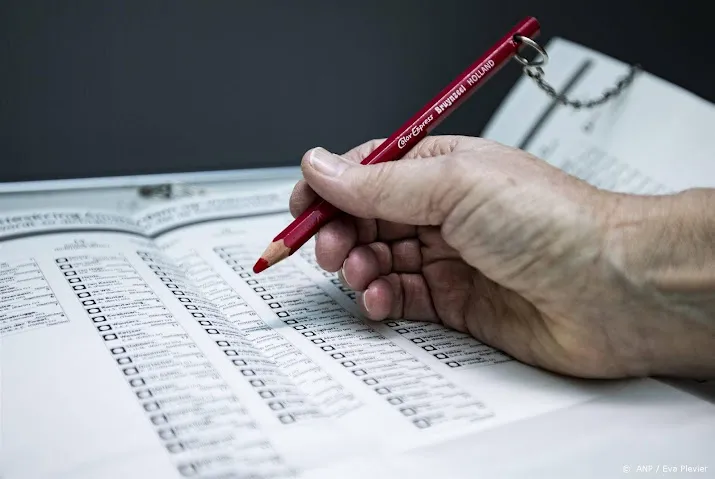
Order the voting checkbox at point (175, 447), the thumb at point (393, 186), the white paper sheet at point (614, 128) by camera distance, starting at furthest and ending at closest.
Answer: the white paper sheet at point (614, 128) → the thumb at point (393, 186) → the voting checkbox at point (175, 447)

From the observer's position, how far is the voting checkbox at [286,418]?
39cm

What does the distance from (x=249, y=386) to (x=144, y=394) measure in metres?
0.06

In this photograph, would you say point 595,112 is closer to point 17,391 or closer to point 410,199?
point 410,199

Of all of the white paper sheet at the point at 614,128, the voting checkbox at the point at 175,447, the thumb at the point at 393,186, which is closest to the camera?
the voting checkbox at the point at 175,447

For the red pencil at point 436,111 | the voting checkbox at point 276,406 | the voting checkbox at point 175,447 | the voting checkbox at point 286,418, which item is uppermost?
the red pencil at point 436,111

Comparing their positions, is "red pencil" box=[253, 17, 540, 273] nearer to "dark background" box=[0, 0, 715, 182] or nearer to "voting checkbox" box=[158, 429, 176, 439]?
"voting checkbox" box=[158, 429, 176, 439]

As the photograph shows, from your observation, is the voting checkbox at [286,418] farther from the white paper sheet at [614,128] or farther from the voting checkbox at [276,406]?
the white paper sheet at [614,128]

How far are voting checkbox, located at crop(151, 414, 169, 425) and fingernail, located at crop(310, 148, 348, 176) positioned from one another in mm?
197

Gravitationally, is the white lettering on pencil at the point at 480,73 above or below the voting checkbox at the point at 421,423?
above

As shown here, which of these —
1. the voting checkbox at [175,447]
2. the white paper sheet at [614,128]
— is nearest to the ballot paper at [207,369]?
the voting checkbox at [175,447]

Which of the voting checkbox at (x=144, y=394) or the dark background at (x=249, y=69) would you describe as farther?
the dark background at (x=249, y=69)

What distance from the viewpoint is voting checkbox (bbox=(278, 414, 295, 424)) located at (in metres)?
0.39

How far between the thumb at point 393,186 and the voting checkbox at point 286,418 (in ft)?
0.52

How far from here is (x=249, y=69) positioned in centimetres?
83
